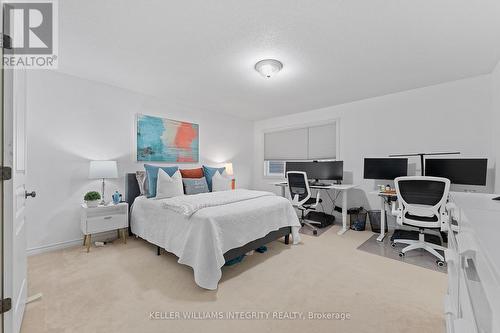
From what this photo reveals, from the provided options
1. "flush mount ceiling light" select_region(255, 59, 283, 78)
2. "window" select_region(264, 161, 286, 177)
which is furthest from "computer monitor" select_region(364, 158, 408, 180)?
"flush mount ceiling light" select_region(255, 59, 283, 78)

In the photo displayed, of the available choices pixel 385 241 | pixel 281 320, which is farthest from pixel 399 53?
pixel 281 320

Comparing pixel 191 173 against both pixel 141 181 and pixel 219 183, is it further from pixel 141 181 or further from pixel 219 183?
pixel 141 181

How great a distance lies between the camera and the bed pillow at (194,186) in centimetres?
339

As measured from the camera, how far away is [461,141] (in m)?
3.13

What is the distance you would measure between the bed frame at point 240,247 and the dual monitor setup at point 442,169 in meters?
1.84

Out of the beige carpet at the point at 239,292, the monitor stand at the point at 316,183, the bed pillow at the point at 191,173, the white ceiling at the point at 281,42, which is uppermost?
the white ceiling at the point at 281,42

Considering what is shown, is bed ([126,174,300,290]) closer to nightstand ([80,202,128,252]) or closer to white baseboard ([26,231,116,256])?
nightstand ([80,202,128,252])

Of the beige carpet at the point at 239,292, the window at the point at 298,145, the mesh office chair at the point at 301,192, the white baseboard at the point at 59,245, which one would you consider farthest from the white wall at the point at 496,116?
the white baseboard at the point at 59,245

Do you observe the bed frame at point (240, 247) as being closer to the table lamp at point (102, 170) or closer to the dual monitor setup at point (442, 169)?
the table lamp at point (102, 170)

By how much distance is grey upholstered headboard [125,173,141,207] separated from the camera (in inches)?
134

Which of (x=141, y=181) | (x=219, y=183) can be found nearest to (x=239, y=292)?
(x=219, y=183)

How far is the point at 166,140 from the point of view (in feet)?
13.1

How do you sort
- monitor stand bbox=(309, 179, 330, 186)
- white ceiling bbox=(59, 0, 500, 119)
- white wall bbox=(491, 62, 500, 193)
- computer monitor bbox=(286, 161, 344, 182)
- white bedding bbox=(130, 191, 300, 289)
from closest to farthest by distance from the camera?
white ceiling bbox=(59, 0, 500, 119) → white bedding bbox=(130, 191, 300, 289) → white wall bbox=(491, 62, 500, 193) → computer monitor bbox=(286, 161, 344, 182) → monitor stand bbox=(309, 179, 330, 186)

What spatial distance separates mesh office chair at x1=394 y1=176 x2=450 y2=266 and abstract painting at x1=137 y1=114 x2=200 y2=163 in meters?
3.51
